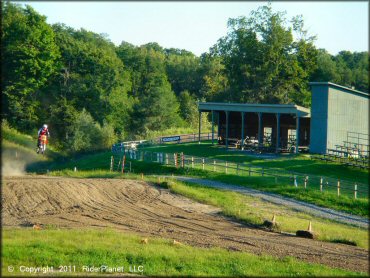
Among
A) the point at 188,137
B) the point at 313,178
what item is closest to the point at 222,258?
the point at 313,178

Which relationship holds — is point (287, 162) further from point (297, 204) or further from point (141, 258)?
point (141, 258)

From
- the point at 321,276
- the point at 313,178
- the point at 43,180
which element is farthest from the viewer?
the point at 313,178

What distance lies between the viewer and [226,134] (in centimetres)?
5944

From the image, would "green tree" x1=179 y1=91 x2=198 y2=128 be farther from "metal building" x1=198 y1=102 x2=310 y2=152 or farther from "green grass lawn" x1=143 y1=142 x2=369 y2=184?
"green grass lawn" x1=143 y1=142 x2=369 y2=184

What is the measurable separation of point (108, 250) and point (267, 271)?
18.1 ft

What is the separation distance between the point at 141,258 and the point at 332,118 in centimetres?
3075

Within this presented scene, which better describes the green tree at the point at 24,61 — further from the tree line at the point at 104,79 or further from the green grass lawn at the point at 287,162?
the green grass lawn at the point at 287,162

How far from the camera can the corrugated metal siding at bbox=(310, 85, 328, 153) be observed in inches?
1845

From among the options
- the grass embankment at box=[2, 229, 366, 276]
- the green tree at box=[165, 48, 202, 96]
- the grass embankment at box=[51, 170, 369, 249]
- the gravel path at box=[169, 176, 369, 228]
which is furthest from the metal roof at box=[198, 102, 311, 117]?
the green tree at box=[165, 48, 202, 96]

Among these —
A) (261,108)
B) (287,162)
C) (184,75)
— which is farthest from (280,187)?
(184,75)

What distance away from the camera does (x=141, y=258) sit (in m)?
19.5

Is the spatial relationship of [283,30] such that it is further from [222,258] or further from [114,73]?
[222,258]

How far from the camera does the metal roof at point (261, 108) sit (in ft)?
165

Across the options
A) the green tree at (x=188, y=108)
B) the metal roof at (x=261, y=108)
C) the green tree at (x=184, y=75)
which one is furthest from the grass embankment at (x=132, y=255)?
the green tree at (x=184, y=75)
